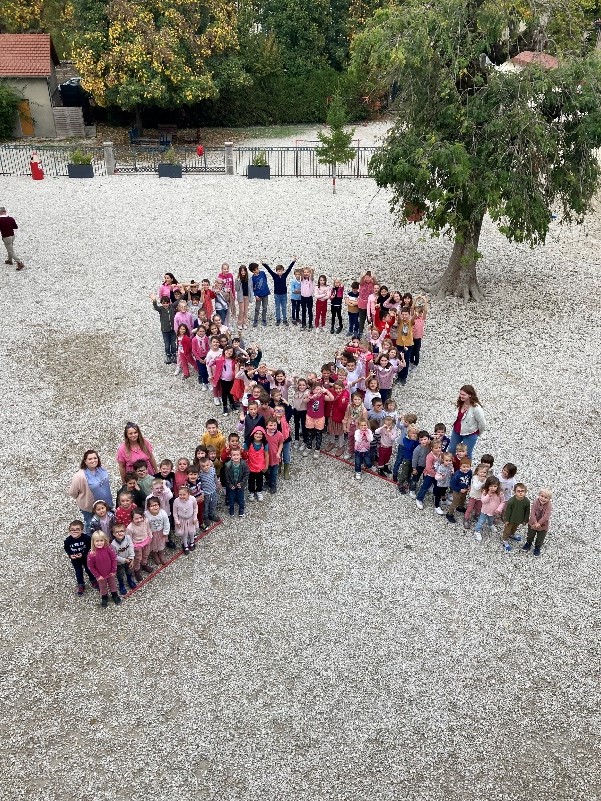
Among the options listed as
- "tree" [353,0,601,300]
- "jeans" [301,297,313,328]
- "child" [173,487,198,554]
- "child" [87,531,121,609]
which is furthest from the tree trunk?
"child" [87,531,121,609]

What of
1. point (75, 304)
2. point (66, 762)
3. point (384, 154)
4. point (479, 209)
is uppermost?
point (384, 154)

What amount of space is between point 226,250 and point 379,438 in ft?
34.2

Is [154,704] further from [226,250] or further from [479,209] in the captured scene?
[226,250]

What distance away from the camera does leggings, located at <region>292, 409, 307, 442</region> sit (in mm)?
11360

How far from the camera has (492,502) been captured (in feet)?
31.1

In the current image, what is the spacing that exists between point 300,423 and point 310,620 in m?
3.79

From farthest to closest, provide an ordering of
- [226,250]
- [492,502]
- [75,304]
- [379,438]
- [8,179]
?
[8,179], [226,250], [75,304], [379,438], [492,502]

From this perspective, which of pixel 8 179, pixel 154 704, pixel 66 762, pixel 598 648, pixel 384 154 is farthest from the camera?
pixel 8 179

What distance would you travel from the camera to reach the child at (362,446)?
10617mm

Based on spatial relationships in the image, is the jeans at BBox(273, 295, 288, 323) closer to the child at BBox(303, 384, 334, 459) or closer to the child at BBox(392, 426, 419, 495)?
the child at BBox(303, 384, 334, 459)

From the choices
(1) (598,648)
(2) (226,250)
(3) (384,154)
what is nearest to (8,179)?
(2) (226,250)

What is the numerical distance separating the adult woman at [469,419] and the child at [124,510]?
16.6ft

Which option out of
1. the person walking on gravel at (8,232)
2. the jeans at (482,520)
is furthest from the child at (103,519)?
the person walking on gravel at (8,232)

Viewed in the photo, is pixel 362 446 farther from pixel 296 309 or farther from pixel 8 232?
pixel 8 232
